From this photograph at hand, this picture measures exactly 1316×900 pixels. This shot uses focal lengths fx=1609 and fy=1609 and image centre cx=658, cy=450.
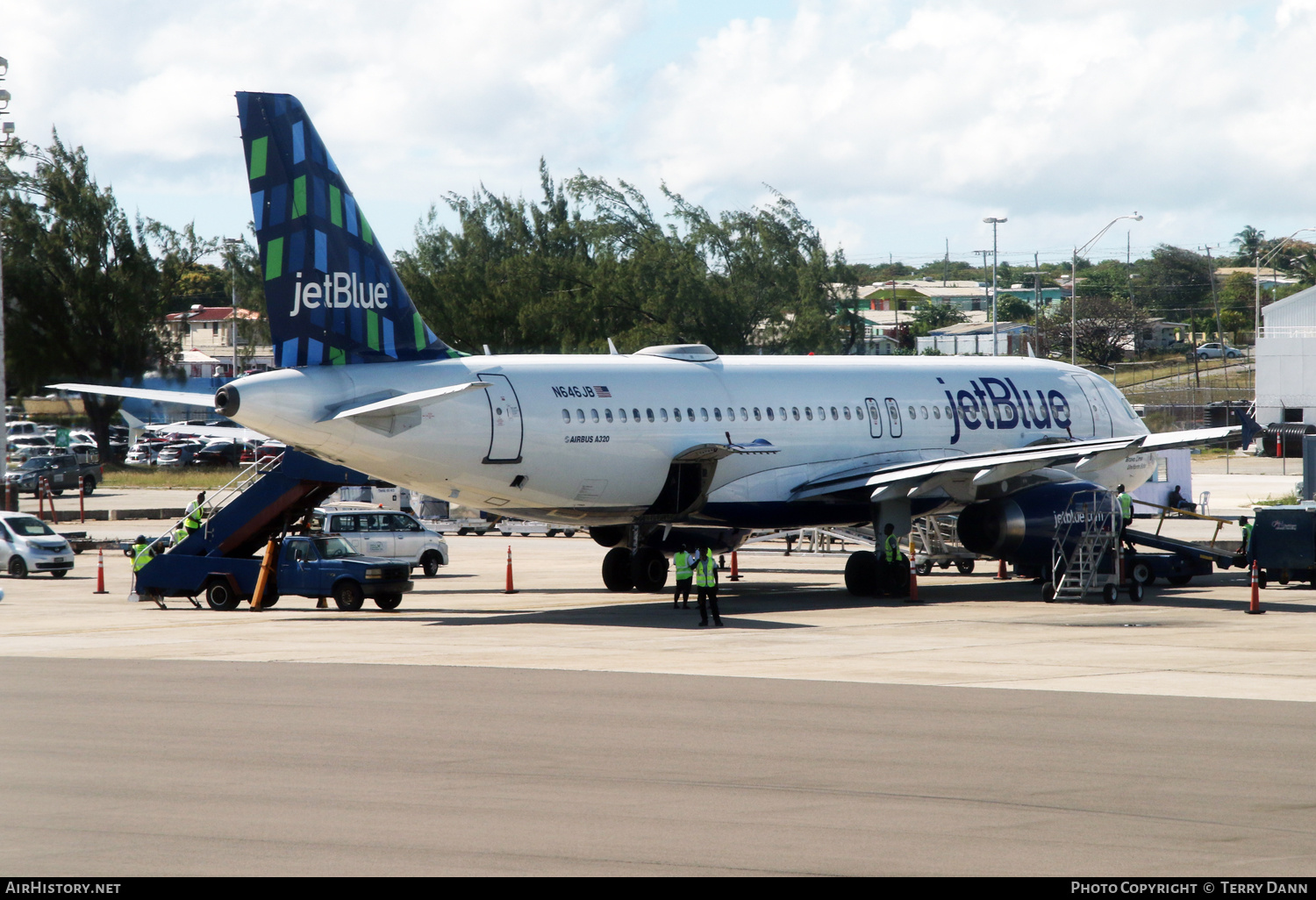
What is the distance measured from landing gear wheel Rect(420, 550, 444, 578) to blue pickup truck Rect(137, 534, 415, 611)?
8644 millimetres

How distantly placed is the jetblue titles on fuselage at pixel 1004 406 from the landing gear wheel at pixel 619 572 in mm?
7677

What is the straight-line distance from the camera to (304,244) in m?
27.0

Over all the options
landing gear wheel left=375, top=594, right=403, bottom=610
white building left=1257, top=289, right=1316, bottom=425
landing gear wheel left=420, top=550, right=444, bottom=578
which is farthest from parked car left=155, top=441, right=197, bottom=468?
landing gear wheel left=375, top=594, right=403, bottom=610

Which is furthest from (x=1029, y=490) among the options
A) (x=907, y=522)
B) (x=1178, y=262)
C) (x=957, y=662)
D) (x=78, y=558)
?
(x=1178, y=262)

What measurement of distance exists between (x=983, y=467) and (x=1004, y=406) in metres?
6.23

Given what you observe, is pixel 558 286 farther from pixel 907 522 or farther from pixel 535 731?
pixel 535 731

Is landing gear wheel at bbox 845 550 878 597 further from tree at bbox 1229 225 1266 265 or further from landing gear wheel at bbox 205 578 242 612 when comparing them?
tree at bbox 1229 225 1266 265

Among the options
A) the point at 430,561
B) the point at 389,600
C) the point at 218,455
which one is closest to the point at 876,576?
the point at 389,600

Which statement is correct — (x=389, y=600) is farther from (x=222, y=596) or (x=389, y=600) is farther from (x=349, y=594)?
(x=222, y=596)

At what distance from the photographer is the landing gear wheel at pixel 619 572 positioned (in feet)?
110

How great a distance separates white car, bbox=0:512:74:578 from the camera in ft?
132

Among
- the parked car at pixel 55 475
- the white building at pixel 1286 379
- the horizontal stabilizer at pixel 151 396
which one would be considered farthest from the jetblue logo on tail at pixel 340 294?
the white building at pixel 1286 379

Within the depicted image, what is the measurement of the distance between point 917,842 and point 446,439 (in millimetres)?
17745

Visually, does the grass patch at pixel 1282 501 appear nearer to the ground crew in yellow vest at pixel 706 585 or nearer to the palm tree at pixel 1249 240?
the ground crew in yellow vest at pixel 706 585
